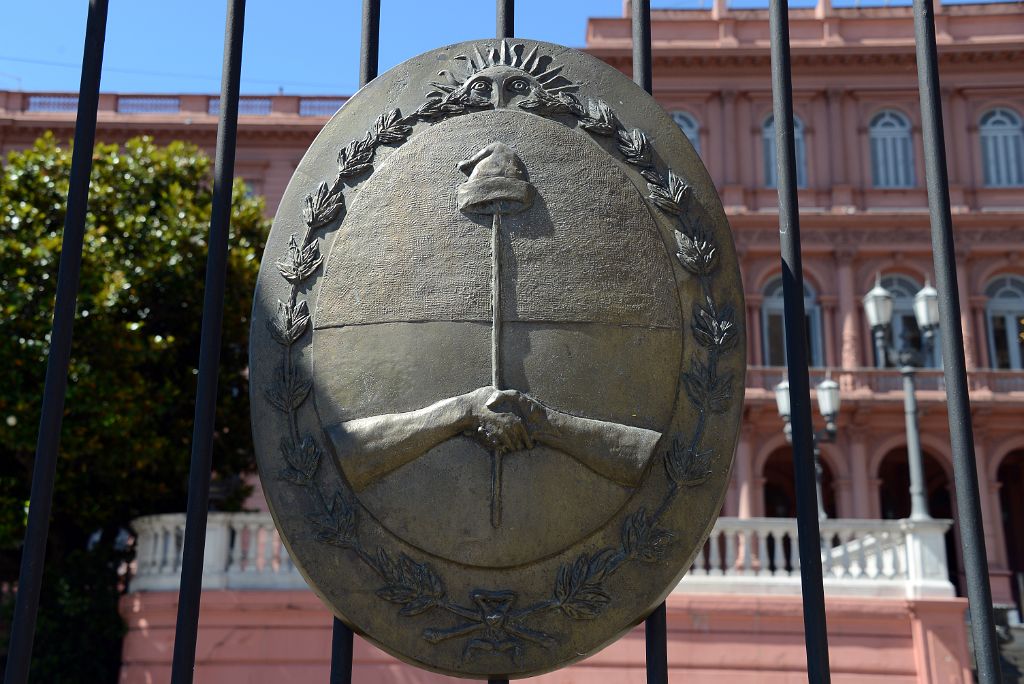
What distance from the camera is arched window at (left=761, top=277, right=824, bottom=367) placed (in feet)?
80.4

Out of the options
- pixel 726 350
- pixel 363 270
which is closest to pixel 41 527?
pixel 363 270

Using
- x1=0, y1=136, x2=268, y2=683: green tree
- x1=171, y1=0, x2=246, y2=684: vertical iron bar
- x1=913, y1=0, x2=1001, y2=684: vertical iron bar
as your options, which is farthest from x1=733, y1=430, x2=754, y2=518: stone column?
x1=171, y1=0, x2=246, y2=684: vertical iron bar

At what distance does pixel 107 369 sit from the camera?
12.6 m

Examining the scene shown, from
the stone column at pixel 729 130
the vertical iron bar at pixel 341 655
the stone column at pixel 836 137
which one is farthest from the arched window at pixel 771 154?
the vertical iron bar at pixel 341 655

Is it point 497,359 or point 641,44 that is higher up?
point 641,44

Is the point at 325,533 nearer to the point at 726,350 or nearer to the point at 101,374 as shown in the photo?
the point at 726,350

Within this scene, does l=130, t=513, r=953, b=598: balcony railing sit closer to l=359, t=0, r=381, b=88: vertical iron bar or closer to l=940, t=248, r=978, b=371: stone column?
l=359, t=0, r=381, b=88: vertical iron bar

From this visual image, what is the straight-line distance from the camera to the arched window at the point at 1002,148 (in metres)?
25.4

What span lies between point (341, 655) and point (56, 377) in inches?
39.4

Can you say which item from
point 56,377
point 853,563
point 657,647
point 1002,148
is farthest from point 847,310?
point 56,377

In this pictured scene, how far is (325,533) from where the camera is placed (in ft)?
8.23

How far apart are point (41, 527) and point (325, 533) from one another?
712mm

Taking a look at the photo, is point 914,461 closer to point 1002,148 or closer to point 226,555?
point 226,555

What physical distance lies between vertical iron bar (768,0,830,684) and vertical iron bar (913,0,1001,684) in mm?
334
